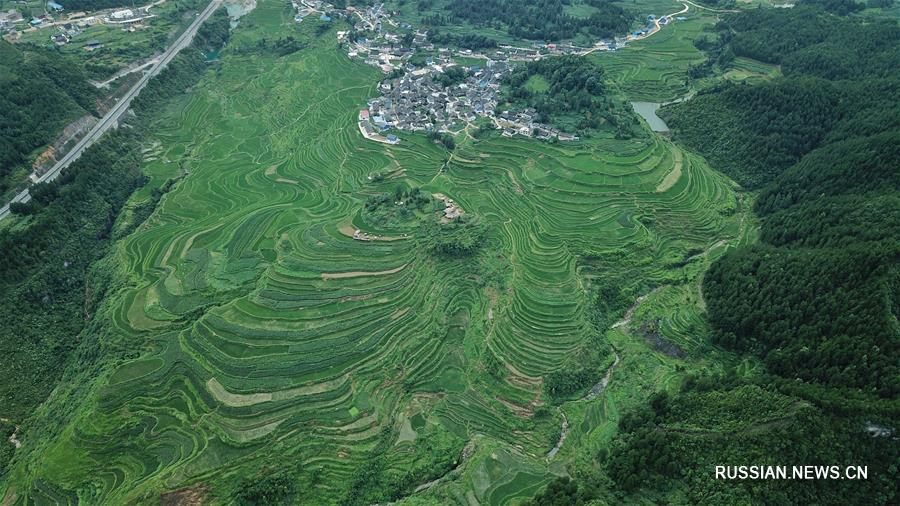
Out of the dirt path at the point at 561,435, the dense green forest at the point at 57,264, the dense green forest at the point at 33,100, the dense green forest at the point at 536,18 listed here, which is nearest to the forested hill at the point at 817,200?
the dirt path at the point at 561,435

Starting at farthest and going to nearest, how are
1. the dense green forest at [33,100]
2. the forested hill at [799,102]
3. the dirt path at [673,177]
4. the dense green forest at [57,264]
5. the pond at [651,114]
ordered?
the pond at [651,114] → the forested hill at [799,102] → the dirt path at [673,177] → the dense green forest at [33,100] → the dense green forest at [57,264]

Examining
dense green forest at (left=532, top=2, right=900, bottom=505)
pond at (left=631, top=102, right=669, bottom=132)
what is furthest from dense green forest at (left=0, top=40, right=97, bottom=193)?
pond at (left=631, top=102, right=669, bottom=132)

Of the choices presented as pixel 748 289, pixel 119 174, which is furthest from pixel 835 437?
pixel 119 174

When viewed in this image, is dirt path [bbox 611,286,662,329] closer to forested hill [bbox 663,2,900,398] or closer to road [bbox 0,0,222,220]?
forested hill [bbox 663,2,900,398]

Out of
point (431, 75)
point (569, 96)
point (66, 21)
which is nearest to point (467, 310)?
point (569, 96)

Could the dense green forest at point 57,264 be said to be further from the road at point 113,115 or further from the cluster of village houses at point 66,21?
the cluster of village houses at point 66,21
